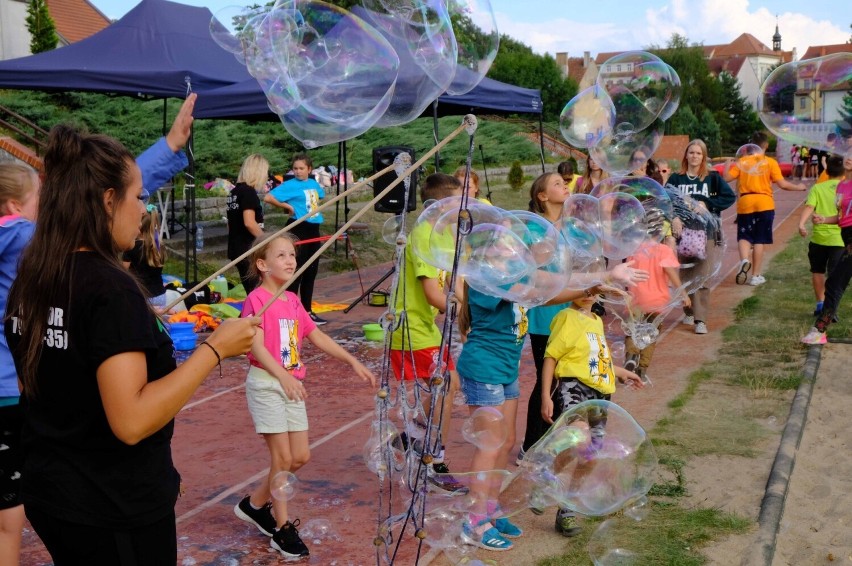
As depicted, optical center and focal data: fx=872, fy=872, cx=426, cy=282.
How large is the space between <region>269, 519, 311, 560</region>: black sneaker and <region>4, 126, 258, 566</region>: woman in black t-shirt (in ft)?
6.10

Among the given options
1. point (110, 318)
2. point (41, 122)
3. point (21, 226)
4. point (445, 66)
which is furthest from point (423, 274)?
point (41, 122)

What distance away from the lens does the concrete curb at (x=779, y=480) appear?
410cm

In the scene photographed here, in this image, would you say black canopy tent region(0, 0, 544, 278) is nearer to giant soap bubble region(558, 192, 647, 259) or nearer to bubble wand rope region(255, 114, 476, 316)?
giant soap bubble region(558, 192, 647, 259)

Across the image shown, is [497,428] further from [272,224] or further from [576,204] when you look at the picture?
[272,224]

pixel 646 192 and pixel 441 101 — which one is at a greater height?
pixel 441 101

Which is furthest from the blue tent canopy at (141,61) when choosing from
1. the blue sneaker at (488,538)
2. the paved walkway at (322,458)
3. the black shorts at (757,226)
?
the blue sneaker at (488,538)

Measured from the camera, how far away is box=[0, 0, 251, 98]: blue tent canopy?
10.9m

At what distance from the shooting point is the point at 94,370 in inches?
83.7

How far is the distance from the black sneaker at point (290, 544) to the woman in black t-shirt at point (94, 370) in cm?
186

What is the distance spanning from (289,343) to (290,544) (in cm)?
95

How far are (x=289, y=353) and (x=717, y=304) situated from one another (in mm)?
7741

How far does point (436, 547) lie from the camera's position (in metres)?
3.94

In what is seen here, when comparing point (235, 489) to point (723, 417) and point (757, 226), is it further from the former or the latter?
point (757, 226)

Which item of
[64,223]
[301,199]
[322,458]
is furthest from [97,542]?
[301,199]
